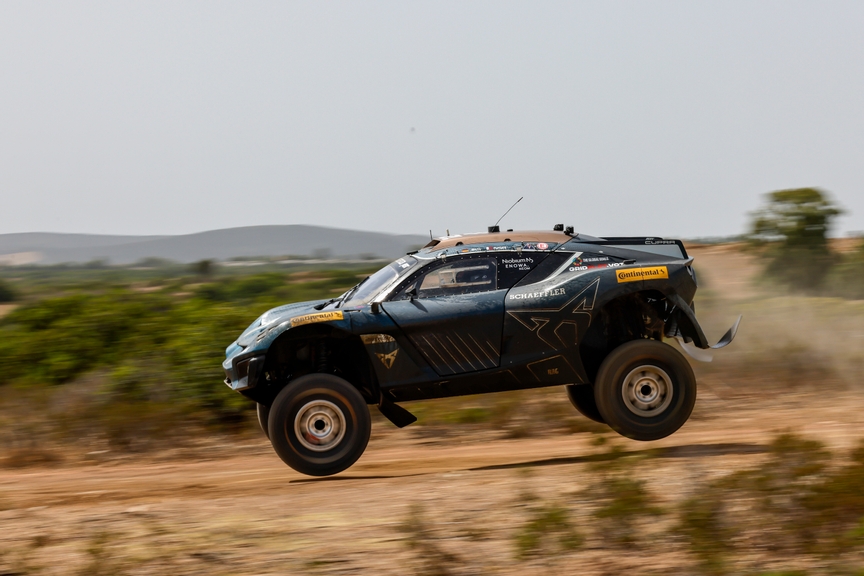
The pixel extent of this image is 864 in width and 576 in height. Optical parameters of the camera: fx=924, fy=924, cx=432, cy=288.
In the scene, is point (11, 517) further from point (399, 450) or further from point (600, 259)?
point (600, 259)

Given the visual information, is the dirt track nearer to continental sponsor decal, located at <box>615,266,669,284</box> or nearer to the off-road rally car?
the off-road rally car

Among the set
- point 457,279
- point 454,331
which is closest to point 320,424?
point 454,331

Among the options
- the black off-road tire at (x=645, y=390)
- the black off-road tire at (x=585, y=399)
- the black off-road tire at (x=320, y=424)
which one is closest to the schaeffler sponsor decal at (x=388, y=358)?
the black off-road tire at (x=320, y=424)

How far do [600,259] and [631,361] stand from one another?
3.43 ft

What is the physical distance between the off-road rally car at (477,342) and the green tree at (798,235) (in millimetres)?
13809

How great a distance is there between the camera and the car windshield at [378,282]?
8.92 meters

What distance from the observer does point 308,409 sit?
845 centimetres

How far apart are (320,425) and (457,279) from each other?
1.87 meters

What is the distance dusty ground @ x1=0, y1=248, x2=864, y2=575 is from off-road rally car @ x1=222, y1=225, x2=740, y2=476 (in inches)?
20.0

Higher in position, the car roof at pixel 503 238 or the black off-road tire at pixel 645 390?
the car roof at pixel 503 238

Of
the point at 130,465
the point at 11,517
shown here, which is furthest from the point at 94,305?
the point at 11,517

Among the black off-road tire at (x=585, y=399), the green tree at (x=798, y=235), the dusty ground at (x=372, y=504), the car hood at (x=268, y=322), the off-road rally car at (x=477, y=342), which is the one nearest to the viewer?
the dusty ground at (x=372, y=504)

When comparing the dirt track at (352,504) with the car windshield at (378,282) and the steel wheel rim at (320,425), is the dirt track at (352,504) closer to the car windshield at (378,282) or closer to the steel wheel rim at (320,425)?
the steel wheel rim at (320,425)

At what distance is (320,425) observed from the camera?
851 cm
